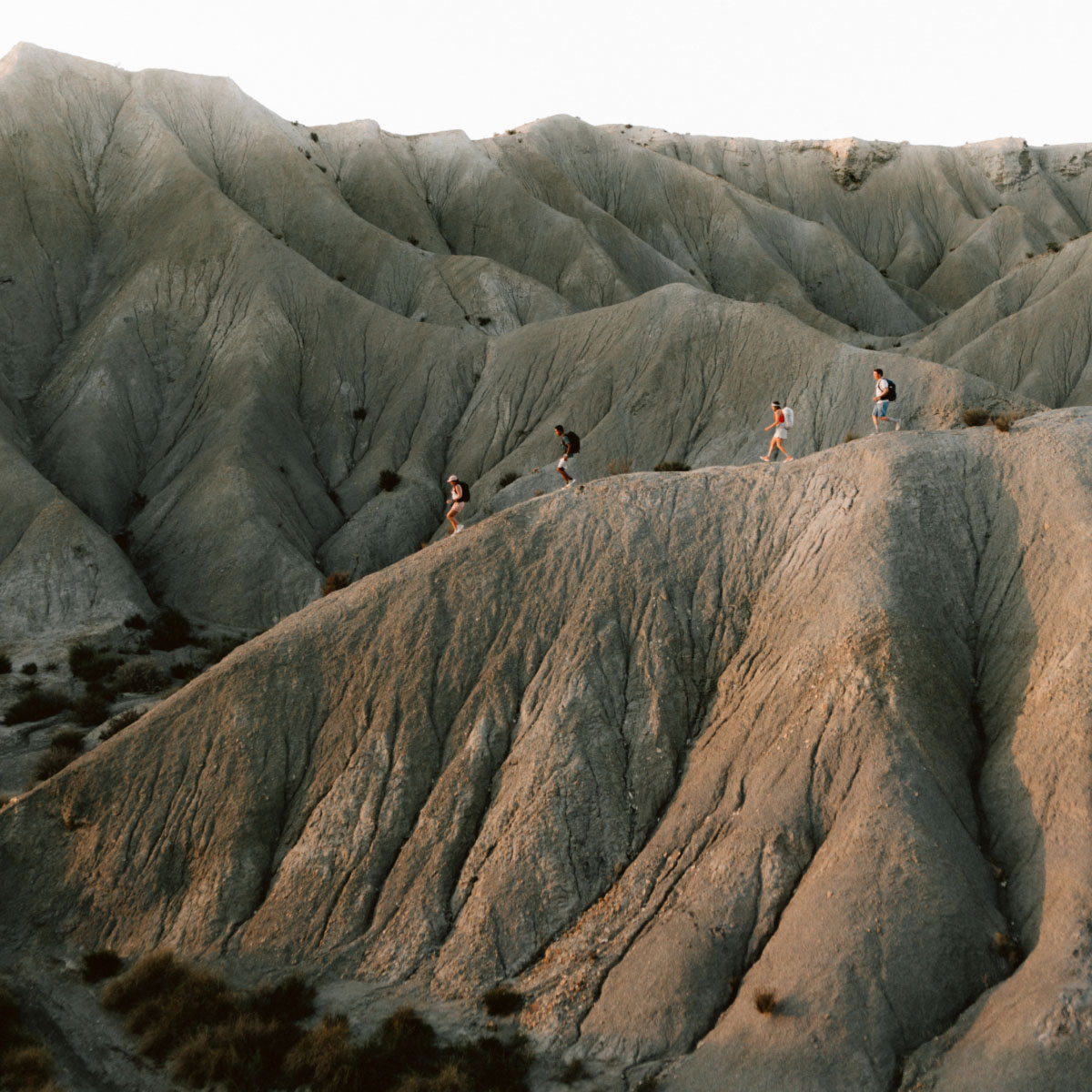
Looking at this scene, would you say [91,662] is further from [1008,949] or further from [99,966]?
[1008,949]

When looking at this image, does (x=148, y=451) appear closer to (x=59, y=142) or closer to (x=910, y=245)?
(x=59, y=142)

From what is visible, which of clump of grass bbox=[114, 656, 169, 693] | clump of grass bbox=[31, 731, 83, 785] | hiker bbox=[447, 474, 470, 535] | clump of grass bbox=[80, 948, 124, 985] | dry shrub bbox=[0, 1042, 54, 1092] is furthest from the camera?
clump of grass bbox=[114, 656, 169, 693]

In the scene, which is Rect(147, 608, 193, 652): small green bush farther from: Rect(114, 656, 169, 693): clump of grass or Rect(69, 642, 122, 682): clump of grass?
Rect(114, 656, 169, 693): clump of grass

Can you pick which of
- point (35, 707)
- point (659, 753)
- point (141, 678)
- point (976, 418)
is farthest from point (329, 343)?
point (659, 753)

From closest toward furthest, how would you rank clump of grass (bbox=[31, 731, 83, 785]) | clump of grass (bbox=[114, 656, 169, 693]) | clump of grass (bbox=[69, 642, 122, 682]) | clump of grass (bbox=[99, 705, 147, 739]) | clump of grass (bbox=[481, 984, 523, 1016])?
1. clump of grass (bbox=[481, 984, 523, 1016])
2. clump of grass (bbox=[31, 731, 83, 785])
3. clump of grass (bbox=[99, 705, 147, 739])
4. clump of grass (bbox=[114, 656, 169, 693])
5. clump of grass (bbox=[69, 642, 122, 682])

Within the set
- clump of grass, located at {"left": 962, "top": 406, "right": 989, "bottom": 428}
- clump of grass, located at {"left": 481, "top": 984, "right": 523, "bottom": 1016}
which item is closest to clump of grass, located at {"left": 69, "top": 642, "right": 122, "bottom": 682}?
clump of grass, located at {"left": 481, "top": 984, "right": 523, "bottom": 1016}

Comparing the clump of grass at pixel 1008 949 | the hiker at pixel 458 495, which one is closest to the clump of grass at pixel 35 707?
the hiker at pixel 458 495
